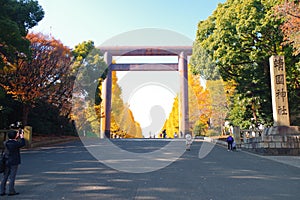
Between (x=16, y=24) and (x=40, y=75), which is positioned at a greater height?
(x=16, y=24)

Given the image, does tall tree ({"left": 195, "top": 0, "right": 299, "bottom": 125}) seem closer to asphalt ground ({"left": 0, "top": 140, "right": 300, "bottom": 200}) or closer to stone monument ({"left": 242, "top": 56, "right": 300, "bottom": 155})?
stone monument ({"left": 242, "top": 56, "right": 300, "bottom": 155})

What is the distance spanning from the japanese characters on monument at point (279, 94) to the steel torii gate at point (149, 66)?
17.3 metres

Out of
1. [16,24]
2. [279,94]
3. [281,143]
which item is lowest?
[281,143]

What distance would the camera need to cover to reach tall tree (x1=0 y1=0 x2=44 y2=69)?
1149cm

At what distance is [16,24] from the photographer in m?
11.8

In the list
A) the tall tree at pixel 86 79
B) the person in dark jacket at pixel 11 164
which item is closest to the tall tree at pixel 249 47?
the tall tree at pixel 86 79

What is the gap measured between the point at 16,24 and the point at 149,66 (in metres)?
18.9

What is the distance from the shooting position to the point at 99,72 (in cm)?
2508

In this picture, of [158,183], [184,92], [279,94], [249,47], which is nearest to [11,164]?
[158,183]

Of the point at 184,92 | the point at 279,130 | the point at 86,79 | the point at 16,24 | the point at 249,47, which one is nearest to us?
Answer: the point at 16,24

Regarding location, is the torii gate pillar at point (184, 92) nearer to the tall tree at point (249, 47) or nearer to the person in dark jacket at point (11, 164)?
the tall tree at point (249, 47)

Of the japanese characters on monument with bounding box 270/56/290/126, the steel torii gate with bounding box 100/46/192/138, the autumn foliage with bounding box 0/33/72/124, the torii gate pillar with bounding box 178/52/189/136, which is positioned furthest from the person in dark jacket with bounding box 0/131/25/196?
the torii gate pillar with bounding box 178/52/189/136

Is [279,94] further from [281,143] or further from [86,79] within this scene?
[86,79]

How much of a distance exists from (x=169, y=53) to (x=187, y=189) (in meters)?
25.7
